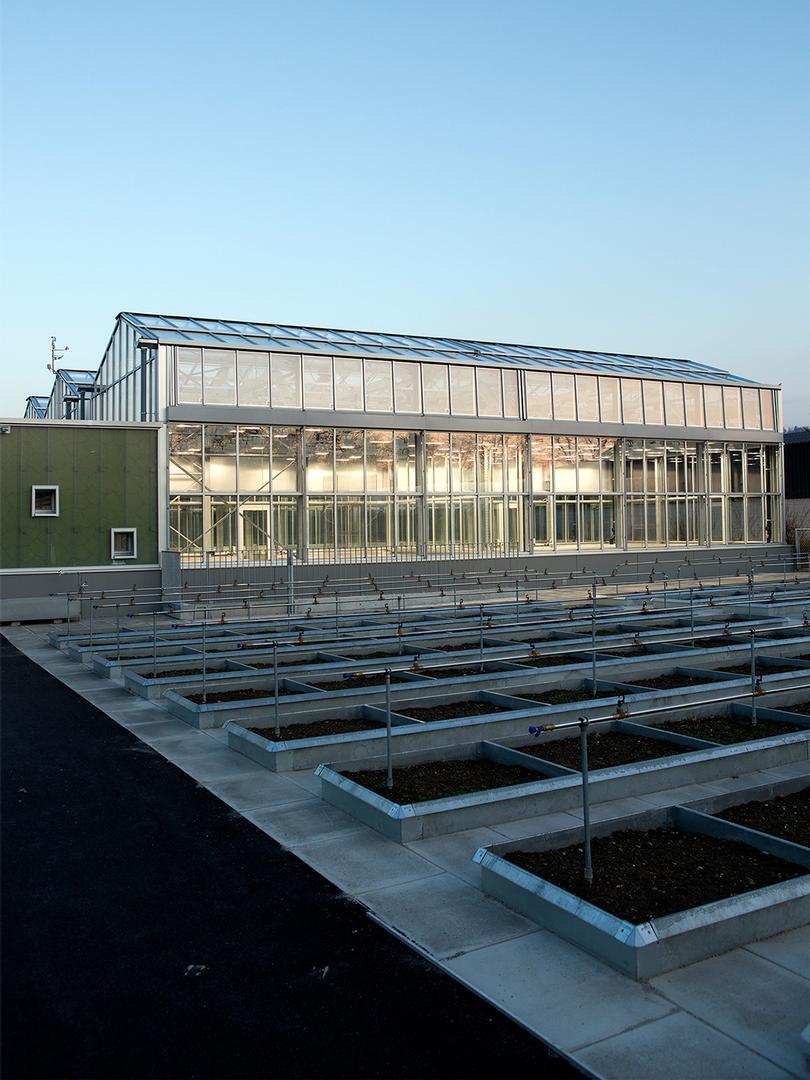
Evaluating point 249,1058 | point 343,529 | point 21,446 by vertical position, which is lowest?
point 249,1058

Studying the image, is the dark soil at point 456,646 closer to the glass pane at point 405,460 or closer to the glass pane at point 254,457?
the glass pane at point 254,457

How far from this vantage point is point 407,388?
37469 mm

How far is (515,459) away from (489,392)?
320 centimetres

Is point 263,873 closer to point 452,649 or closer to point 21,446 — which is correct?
point 452,649

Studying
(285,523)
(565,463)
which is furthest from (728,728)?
(565,463)

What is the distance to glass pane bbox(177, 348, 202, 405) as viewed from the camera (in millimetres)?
→ 32812

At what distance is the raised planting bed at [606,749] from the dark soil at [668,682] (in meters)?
3.18

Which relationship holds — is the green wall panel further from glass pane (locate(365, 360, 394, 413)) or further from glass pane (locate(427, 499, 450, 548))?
glass pane (locate(427, 499, 450, 548))

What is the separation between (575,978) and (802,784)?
4.46 metres

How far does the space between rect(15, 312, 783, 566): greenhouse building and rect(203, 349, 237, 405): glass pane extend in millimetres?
74

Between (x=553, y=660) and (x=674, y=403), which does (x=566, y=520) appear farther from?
(x=553, y=660)

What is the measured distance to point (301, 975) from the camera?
5836mm

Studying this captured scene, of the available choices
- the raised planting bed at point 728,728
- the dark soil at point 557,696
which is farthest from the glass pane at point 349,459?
the raised planting bed at point 728,728

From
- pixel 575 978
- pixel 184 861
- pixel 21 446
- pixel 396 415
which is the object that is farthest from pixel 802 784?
pixel 396 415
